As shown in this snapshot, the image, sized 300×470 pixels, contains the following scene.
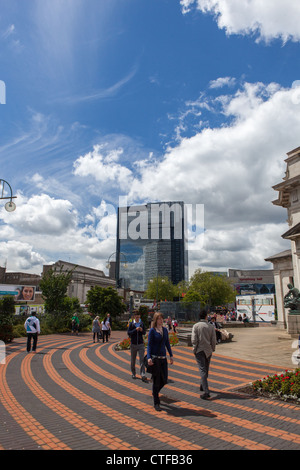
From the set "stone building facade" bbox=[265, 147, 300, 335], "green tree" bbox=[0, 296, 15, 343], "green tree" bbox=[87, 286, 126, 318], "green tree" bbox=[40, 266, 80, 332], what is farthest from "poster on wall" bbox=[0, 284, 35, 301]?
"stone building facade" bbox=[265, 147, 300, 335]

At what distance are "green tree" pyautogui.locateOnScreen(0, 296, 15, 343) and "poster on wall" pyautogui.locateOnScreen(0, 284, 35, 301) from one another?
24511 millimetres

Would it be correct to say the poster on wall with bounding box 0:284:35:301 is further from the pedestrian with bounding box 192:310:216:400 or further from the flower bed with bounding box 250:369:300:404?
the flower bed with bounding box 250:369:300:404

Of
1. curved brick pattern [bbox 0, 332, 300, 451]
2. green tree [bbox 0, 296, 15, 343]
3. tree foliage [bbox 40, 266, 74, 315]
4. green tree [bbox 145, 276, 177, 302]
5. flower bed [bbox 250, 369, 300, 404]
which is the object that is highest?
green tree [bbox 145, 276, 177, 302]

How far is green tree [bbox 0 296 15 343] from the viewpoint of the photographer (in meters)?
15.7

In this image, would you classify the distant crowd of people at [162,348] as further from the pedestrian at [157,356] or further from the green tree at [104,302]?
the green tree at [104,302]

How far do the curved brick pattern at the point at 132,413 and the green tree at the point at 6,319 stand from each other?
7.40 m

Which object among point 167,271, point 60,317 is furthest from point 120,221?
point 60,317

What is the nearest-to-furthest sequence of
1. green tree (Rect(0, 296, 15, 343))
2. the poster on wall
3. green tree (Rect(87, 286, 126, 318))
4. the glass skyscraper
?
green tree (Rect(0, 296, 15, 343))
green tree (Rect(87, 286, 126, 318))
the poster on wall
the glass skyscraper

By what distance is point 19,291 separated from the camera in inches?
1965

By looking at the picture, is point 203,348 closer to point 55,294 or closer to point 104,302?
point 55,294

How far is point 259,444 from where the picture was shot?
4.07 meters

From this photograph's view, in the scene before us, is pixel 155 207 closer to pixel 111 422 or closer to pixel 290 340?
pixel 290 340

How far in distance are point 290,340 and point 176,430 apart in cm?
1358

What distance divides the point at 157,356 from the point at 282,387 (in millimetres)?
2766
